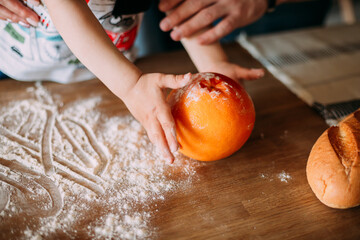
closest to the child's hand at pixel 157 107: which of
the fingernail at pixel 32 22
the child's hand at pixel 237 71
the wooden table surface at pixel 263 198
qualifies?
the wooden table surface at pixel 263 198

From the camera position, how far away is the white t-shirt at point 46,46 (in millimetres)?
791

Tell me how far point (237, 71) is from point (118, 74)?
338 millimetres

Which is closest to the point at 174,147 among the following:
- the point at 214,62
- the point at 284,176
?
the point at 284,176

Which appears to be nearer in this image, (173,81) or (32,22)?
(173,81)

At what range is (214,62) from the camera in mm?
848

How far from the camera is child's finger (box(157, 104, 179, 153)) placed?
1.90 ft

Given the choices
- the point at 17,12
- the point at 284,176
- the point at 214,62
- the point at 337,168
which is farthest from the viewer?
the point at 214,62

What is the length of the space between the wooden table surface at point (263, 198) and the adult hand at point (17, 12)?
586 millimetres

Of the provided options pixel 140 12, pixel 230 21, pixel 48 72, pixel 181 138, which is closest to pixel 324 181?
pixel 181 138

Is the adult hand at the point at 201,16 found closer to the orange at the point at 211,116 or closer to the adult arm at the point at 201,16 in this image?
the adult arm at the point at 201,16

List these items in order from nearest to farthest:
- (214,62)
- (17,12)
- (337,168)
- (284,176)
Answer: (337,168), (284,176), (17,12), (214,62)

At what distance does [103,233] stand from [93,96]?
18.7 inches

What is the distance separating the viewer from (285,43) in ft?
3.90

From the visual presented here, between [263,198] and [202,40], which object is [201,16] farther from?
[263,198]
